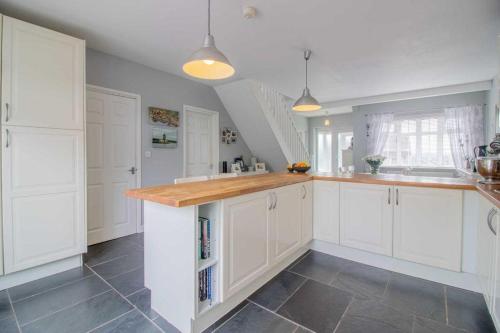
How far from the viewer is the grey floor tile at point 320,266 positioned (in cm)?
225

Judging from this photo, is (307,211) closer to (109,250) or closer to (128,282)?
(128,282)

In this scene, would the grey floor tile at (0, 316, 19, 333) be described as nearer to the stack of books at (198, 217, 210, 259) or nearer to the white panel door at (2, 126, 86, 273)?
the white panel door at (2, 126, 86, 273)

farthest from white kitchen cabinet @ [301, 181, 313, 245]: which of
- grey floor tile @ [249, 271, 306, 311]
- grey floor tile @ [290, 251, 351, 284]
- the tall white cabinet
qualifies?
the tall white cabinet

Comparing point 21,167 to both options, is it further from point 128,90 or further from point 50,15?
point 128,90

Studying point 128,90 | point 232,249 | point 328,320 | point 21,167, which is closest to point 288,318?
point 328,320

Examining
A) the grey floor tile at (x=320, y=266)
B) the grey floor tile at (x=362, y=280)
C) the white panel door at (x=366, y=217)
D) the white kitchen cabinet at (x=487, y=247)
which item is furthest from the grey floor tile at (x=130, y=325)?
the white kitchen cabinet at (x=487, y=247)

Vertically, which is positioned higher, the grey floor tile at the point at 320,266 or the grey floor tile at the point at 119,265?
the grey floor tile at the point at 320,266

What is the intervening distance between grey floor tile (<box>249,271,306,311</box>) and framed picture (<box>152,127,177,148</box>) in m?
2.69

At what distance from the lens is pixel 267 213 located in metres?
1.96

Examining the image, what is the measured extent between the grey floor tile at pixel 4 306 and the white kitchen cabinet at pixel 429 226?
3.21m

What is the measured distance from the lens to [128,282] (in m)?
2.15

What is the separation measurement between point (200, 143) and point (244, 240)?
3.16 metres

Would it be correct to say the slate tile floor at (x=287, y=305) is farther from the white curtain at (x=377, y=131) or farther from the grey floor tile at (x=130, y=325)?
the white curtain at (x=377, y=131)

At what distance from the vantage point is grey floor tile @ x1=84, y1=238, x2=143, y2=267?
264 cm
